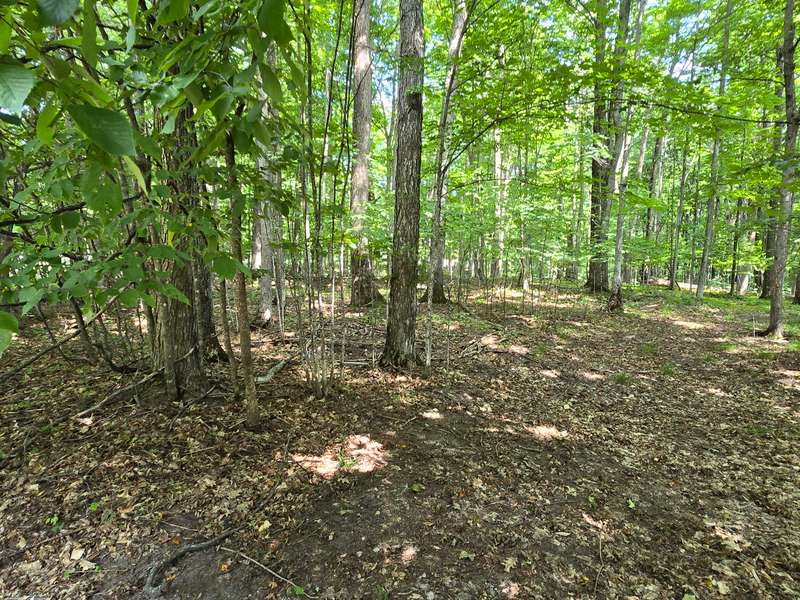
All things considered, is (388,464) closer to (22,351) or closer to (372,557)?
(372,557)

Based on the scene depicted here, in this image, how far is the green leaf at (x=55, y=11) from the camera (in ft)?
1.91

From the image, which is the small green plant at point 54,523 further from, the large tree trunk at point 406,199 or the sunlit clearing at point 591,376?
the sunlit clearing at point 591,376

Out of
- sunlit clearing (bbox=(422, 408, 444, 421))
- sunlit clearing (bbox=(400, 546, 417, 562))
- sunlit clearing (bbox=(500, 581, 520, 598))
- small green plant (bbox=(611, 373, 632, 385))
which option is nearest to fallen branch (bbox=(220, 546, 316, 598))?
sunlit clearing (bbox=(400, 546, 417, 562))

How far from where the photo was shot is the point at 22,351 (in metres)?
4.88

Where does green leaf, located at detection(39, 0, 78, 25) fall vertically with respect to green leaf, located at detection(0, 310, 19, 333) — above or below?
above

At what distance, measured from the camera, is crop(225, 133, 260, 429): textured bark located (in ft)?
7.77

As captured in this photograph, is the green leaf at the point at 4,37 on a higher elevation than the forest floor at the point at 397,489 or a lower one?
higher

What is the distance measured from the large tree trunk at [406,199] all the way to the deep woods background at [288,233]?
0.10 feet

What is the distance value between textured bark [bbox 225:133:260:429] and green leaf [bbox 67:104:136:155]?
4.89 ft

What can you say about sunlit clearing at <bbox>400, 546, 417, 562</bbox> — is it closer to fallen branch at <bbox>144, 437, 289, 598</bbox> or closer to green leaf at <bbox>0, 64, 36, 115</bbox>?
fallen branch at <bbox>144, 437, 289, 598</bbox>

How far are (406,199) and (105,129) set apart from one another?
4749 millimetres

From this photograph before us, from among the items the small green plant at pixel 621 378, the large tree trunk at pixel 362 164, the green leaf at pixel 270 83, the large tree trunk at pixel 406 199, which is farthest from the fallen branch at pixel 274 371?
the small green plant at pixel 621 378

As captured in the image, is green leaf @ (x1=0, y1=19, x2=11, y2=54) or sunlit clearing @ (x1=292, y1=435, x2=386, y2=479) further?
sunlit clearing @ (x1=292, y1=435, x2=386, y2=479)

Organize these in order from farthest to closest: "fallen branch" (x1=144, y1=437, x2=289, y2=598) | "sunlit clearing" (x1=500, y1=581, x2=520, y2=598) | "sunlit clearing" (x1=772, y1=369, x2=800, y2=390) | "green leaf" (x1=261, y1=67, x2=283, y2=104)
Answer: "sunlit clearing" (x1=772, y1=369, x2=800, y2=390) < "sunlit clearing" (x1=500, y1=581, x2=520, y2=598) < "fallen branch" (x1=144, y1=437, x2=289, y2=598) < "green leaf" (x1=261, y1=67, x2=283, y2=104)
